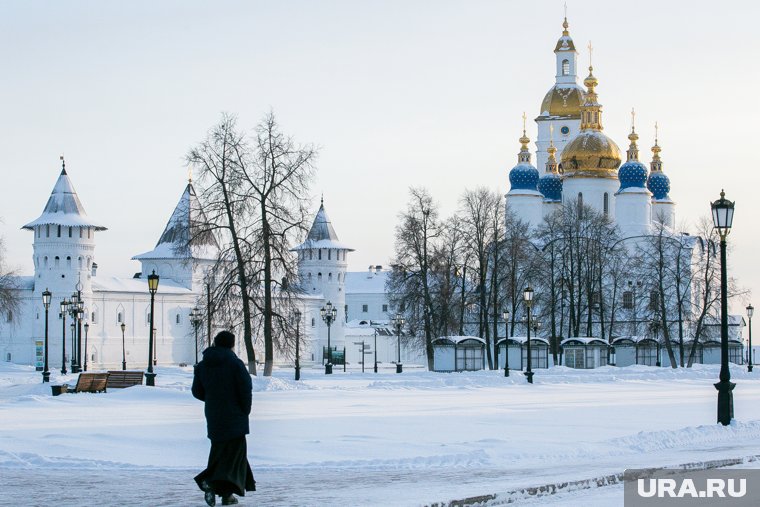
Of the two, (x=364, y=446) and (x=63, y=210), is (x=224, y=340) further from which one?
(x=63, y=210)

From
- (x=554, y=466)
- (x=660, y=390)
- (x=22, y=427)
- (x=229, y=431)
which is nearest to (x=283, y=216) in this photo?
(x=660, y=390)

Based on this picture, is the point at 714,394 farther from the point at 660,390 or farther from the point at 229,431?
the point at 229,431

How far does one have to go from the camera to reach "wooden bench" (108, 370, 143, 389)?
33250 mm

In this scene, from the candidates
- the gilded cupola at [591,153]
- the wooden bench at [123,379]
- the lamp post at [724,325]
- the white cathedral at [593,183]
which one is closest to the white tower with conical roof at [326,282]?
the white cathedral at [593,183]

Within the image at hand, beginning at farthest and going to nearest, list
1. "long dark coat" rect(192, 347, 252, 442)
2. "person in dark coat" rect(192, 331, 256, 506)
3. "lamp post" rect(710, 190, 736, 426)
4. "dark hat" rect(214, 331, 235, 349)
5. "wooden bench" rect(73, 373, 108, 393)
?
"wooden bench" rect(73, 373, 108, 393) < "lamp post" rect(710, 190, 736, 426) < "dark hat" rect(214, 331, 235, 349) < "long dark coat" rect(192, 347, 252, 442) < "person in dark coat" rect(192, 331, 256, 506)

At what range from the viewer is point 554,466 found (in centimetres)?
1434

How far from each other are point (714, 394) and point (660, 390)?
3606 millimetres

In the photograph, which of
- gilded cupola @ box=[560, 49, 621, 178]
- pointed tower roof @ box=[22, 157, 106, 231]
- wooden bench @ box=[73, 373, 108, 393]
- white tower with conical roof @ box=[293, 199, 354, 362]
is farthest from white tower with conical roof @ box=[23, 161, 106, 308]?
wooden bench @ box=[73, 373, 108, 393]

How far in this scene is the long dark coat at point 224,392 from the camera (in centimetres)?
1109

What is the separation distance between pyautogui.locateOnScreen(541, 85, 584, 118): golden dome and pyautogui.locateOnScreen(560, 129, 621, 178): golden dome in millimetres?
10890

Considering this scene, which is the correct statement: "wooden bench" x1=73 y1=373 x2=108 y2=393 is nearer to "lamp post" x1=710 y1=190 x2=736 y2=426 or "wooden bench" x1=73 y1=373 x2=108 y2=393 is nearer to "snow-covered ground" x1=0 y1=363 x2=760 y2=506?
"snow-covered ground" x1=0 y1=363 x2=760 y2=506

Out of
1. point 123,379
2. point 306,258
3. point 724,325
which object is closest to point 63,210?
point 306,258

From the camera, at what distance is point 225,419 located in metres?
11.1

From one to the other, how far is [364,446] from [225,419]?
5.16m
